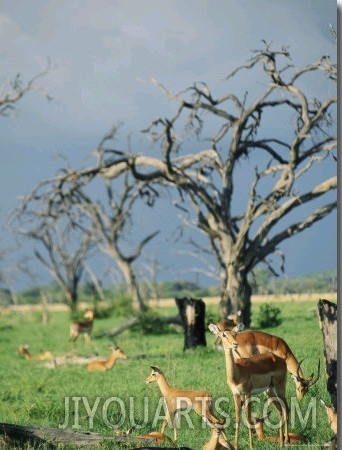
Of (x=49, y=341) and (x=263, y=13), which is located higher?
(x=263, y=13)

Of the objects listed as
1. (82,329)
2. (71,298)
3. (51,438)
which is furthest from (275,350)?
(71,298)

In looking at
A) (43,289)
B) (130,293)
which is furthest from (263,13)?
(43,289)

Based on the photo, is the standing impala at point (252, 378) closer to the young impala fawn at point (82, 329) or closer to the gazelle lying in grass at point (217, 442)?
the gazelle lying in grass at point (217, 442)

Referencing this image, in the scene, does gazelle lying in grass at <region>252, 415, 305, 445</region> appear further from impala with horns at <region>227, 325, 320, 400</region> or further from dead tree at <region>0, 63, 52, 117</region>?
dead tree at <region>0, 63, 52, 117</region>

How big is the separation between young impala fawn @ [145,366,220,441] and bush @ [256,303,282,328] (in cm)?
287

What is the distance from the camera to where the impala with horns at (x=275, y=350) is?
627 centimetres

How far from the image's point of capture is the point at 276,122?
28.8ft

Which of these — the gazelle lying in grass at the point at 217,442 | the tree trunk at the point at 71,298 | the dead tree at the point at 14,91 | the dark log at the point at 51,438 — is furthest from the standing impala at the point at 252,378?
the tree trunk at the point at 71,298

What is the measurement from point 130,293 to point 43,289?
2.52 metres

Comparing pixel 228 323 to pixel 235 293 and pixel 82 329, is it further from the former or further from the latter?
pixel 82 329

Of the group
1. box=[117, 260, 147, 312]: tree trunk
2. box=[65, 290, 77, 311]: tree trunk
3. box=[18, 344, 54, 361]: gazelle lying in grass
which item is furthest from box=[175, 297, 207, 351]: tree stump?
box=[65, 290, 77, 311]: tree trunk

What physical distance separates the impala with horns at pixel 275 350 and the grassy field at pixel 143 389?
0.24ft

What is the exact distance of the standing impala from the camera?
5.62 m

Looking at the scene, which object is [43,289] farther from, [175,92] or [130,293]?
[175,92]
